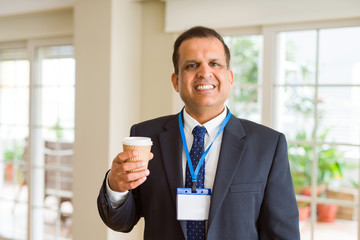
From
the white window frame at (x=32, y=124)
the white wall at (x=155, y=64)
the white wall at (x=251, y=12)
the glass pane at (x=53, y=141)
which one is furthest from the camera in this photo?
the white window frame at (x=32, y=124)

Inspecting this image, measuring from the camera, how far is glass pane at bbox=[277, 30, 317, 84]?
606cm

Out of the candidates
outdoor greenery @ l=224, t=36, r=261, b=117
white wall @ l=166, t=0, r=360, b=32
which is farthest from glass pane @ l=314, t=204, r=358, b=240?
white wall @ l=166, t=0, r=360, b=32

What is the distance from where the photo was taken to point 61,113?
4.38 meters

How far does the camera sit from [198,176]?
137 cm

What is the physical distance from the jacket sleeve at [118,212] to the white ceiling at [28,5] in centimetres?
281

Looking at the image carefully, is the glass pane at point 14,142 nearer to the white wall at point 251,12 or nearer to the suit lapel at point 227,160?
the white wall at point 251,12

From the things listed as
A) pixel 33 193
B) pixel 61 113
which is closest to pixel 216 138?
pixel 61 113

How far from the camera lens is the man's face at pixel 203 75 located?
1379 mm

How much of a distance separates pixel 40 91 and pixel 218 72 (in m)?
3.58

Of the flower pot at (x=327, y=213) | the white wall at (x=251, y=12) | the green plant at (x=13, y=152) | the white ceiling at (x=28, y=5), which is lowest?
the flower pot at (x=327, y=213)

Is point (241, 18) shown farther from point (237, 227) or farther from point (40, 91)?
point (40, 91)

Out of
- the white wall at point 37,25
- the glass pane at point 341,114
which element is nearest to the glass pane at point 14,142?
the white wall at point 37,25

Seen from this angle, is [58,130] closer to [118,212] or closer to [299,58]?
[118,212]

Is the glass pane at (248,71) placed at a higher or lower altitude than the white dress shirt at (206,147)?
higher
